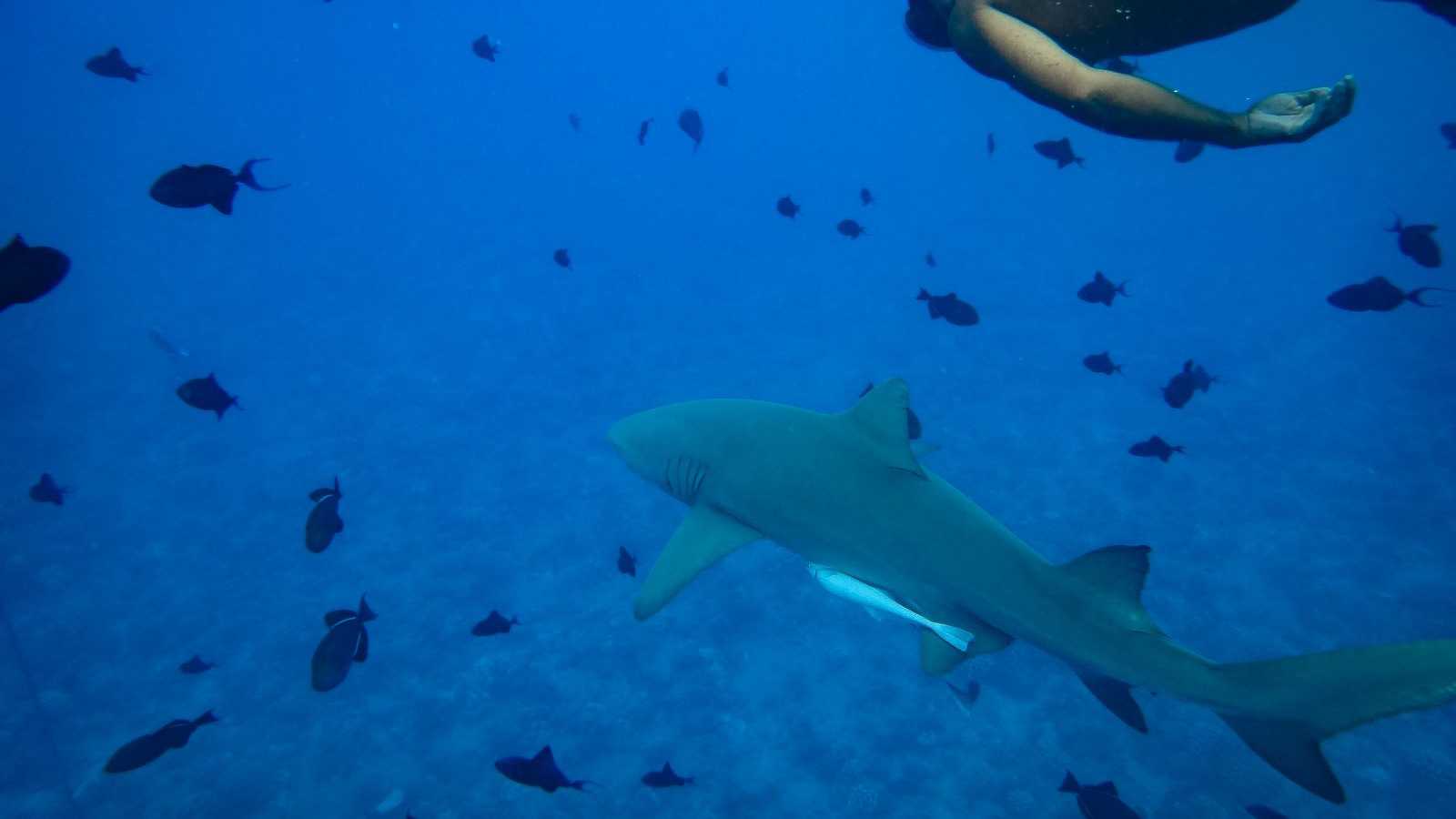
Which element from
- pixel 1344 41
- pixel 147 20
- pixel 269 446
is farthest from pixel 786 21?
pixel 269 446

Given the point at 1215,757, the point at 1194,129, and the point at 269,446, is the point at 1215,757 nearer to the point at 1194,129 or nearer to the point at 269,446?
the point at 1194,129

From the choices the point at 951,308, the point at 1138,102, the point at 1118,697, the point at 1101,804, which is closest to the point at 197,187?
the point at 1138,102

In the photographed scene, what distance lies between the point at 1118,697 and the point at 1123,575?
72 cm

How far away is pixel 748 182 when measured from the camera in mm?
81125

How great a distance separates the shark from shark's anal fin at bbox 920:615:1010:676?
0.03 feet

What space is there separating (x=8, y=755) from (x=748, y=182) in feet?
260

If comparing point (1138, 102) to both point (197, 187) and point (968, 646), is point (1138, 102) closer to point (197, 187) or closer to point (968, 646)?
point (968, 646)

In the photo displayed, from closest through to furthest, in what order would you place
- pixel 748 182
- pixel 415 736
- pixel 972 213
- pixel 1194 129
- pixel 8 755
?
pixel 1194 129 → pixel 415 736 → pixel 8 755 → pixel 972 213 → pixel 748 182

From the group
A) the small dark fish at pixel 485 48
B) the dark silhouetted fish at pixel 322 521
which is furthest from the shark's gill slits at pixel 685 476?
the small dark fish at pixel 485 48

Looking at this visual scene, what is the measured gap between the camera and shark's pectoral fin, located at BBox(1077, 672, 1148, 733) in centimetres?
383

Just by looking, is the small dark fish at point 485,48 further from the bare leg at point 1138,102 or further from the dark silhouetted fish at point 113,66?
the bare leg at point 1138,102

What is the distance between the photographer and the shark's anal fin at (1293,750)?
3.55m

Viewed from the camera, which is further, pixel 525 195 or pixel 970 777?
pixel 525 195

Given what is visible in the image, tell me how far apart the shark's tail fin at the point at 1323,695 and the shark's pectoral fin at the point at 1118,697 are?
0.45 m
